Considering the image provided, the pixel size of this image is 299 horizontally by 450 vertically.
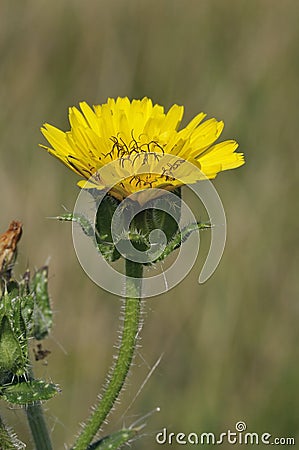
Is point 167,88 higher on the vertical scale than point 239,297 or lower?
higher

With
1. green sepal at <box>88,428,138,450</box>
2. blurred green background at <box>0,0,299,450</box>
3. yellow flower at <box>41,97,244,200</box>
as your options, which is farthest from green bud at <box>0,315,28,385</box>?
blurred green background at <box>0,0,299,450</box>

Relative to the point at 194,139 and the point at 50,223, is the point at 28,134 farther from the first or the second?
the point at 194,139

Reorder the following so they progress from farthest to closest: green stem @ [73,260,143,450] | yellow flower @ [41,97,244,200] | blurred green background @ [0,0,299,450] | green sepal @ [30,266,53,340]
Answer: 1. blurred green background @ [0,0,299,450]
2. green sepal @ [30,266,53,340]
3. green stem @ [73,260,143,450]
4. yellow flower @ [41,97,244,200]

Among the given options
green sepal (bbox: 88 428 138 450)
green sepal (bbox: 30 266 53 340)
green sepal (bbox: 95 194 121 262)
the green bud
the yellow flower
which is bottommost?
green sepal (bbox: 88 428 138 450)

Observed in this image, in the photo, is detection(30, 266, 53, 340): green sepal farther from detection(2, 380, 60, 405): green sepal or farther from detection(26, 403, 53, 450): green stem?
detection(2, 380, 60, 405): green sepal

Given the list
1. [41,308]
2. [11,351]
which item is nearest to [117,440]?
[11,351]

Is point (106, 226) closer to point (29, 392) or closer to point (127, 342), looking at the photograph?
point (127, 342)

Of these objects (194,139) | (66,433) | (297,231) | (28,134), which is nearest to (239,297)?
(297,231)
